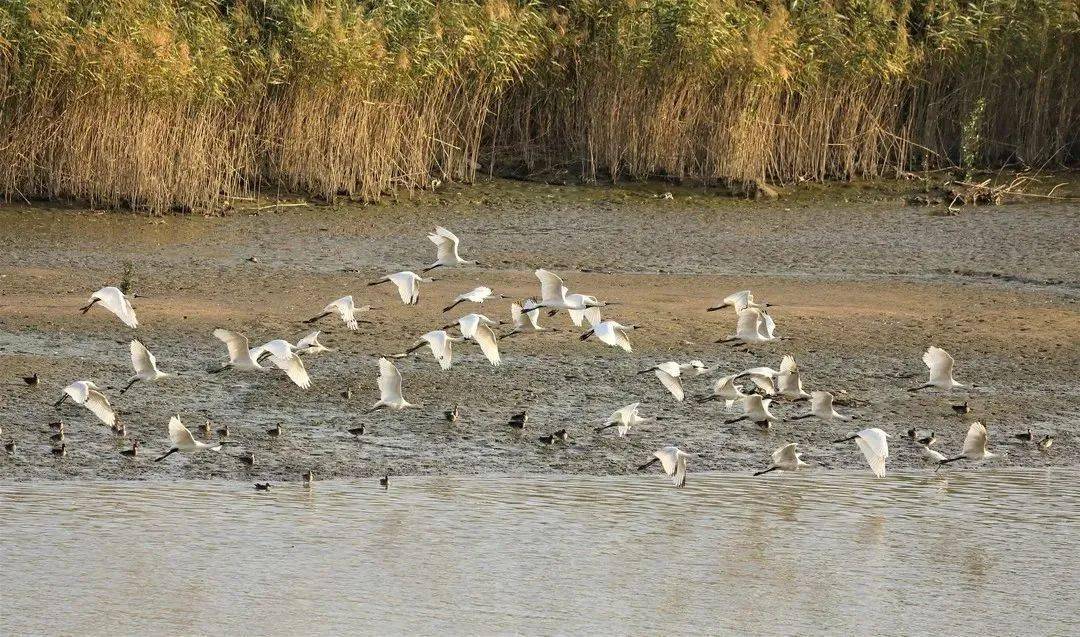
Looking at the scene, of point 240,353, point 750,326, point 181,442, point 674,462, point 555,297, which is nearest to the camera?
point 674,462

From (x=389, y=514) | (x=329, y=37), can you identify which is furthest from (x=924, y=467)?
(x=329, y=37)

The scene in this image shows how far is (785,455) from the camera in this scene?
297 inches

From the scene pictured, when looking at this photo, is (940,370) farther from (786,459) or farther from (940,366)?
(786,459)

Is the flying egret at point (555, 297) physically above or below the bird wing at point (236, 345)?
above

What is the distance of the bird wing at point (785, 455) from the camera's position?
7.50 m

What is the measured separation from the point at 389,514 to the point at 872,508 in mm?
1965

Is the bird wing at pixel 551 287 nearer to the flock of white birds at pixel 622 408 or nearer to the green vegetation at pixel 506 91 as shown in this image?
the flock of white birds at pixel 622 408

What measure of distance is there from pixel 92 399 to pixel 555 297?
230 centimetres

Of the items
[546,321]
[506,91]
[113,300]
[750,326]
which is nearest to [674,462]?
[750,326]

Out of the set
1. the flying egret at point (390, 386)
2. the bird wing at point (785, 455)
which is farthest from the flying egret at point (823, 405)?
the flying egret at point (390, 386)

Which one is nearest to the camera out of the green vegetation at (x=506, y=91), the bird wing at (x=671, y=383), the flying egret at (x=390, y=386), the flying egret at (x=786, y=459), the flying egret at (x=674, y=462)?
the flying egret at (x=674, y=462)

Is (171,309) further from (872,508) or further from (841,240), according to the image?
(841,240)

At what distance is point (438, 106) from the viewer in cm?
1670

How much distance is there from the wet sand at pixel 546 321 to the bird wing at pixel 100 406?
4.4 inches
